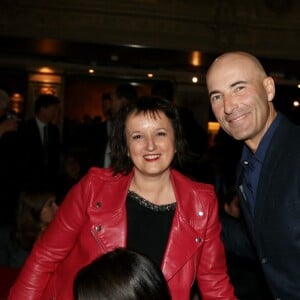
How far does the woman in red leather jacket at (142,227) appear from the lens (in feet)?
5.79

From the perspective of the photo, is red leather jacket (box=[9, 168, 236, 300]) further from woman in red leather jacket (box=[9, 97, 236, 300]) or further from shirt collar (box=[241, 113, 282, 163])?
shirt collar (box=[241, 113, 282, 163])

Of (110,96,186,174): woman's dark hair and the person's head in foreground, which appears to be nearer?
the person's head in foreground

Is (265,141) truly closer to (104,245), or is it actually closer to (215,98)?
(215,98)

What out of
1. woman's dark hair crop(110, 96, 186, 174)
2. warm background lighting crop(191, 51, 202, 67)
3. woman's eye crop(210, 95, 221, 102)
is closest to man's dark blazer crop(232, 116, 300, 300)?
woman's eye crop(210, 95, 221, 102)

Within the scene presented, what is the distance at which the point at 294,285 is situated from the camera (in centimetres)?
164

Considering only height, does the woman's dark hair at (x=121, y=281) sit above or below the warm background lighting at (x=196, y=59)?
below

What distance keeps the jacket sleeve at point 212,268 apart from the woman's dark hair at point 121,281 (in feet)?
1.65

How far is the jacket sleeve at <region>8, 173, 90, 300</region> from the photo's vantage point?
178 cm

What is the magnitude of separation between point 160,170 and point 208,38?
5652 mm

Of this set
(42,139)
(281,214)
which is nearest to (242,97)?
(281,214)

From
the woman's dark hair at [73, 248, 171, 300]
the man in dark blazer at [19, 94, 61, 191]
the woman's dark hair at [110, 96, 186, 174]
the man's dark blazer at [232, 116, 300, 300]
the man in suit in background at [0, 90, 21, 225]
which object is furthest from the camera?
the man in dark blazer at [19, 94, 61, 191]

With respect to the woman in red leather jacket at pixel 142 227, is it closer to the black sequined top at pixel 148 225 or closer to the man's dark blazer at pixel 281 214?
the black sequined top at pixel 148 225

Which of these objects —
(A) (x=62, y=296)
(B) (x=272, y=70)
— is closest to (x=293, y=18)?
(B) (x=272, y=70)

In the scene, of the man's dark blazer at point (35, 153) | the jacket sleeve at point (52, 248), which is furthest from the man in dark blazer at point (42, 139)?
the jacket sleeve at point (52, 248)
